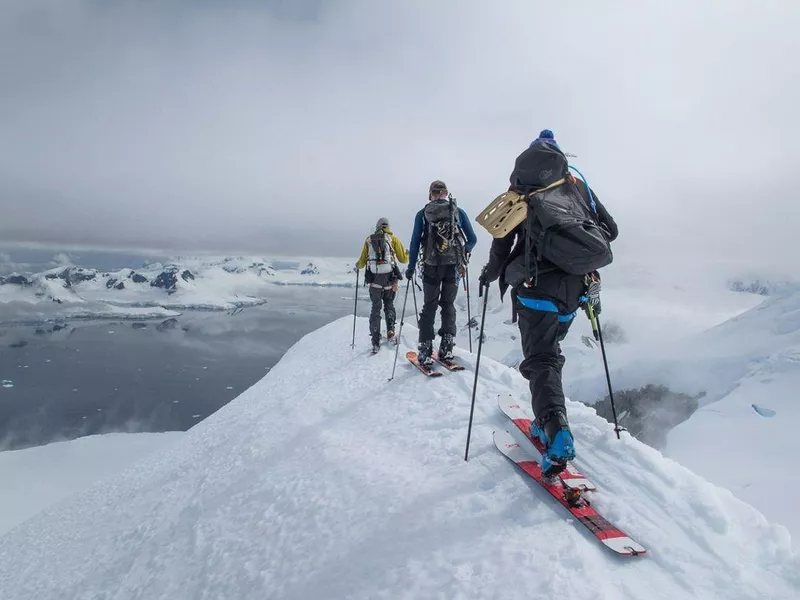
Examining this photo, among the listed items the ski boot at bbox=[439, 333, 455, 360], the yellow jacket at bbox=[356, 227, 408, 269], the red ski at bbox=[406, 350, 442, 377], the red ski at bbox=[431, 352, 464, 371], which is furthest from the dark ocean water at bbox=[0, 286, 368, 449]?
the ski boot at bbox=[439, 333, 455, 360]

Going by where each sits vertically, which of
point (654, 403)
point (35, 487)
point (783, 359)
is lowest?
point (35, 487)

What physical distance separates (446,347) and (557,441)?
495 cm

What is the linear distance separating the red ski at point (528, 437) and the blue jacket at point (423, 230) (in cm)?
325

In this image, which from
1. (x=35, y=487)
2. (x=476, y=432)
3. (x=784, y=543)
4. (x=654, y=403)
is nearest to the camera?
(x=784, y=543)

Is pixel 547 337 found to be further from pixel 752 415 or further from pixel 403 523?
pixel 752 415

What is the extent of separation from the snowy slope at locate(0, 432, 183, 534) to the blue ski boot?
63406 mm

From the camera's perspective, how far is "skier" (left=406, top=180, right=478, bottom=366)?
8.02m

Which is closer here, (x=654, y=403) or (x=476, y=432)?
(x=476, y=432)

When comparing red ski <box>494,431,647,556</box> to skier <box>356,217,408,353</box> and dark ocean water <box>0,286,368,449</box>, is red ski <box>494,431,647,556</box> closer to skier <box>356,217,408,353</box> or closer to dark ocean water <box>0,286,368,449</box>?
skier <box>356,217,408,353</box>

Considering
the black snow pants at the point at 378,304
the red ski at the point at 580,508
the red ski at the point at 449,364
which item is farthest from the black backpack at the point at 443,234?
the red ski at the point at 580,508

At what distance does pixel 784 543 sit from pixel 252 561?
4778 millimetres

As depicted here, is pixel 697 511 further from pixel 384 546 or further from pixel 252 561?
pixel 252 561

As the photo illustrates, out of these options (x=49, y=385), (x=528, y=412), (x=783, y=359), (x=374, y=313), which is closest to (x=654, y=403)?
(x=783, y=359)

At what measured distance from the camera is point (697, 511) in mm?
3809
